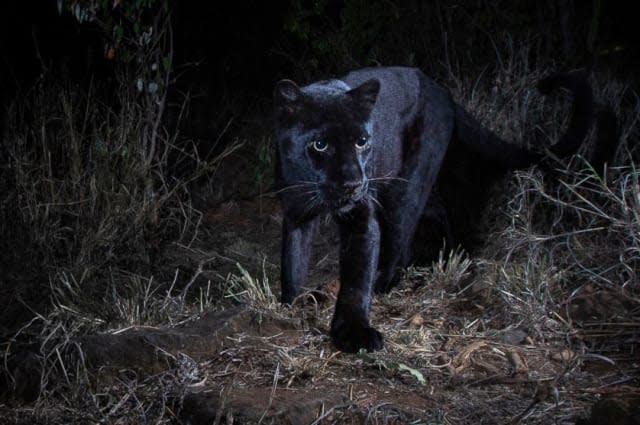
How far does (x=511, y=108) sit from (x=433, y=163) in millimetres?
982

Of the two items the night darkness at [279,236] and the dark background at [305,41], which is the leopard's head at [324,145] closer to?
the night darkness at [279,236]

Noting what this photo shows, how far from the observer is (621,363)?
3.08m

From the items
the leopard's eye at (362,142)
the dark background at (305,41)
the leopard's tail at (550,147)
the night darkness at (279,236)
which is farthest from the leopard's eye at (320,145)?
the dark background at (305,41)

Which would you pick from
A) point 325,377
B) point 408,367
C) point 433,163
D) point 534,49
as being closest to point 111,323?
point 325,377

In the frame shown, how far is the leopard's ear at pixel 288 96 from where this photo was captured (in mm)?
3822

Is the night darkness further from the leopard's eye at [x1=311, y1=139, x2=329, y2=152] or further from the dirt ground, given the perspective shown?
the leopard's eye at [x1=311, y1=139, x2=329, y2=152]

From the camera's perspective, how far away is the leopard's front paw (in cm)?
333

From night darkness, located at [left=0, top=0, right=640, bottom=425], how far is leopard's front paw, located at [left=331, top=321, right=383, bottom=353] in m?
0.04

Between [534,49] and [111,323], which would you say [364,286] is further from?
[534,49]

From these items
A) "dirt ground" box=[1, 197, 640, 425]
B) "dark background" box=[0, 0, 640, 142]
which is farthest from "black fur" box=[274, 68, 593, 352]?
"dark background" box=[0, 0, 640, 142]

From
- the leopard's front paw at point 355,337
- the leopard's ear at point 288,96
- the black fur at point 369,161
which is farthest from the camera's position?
the leopard's ear at point 288,96

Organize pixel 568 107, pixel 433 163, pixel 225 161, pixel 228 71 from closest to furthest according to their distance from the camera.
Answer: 1. pixel 433 163
2. pixel 568 107
3. pixel 225 161
4. pixel 228 71

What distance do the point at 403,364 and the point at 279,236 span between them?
10.4ft

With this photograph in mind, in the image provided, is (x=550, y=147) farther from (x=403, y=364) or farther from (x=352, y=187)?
(x=403, y=364)
